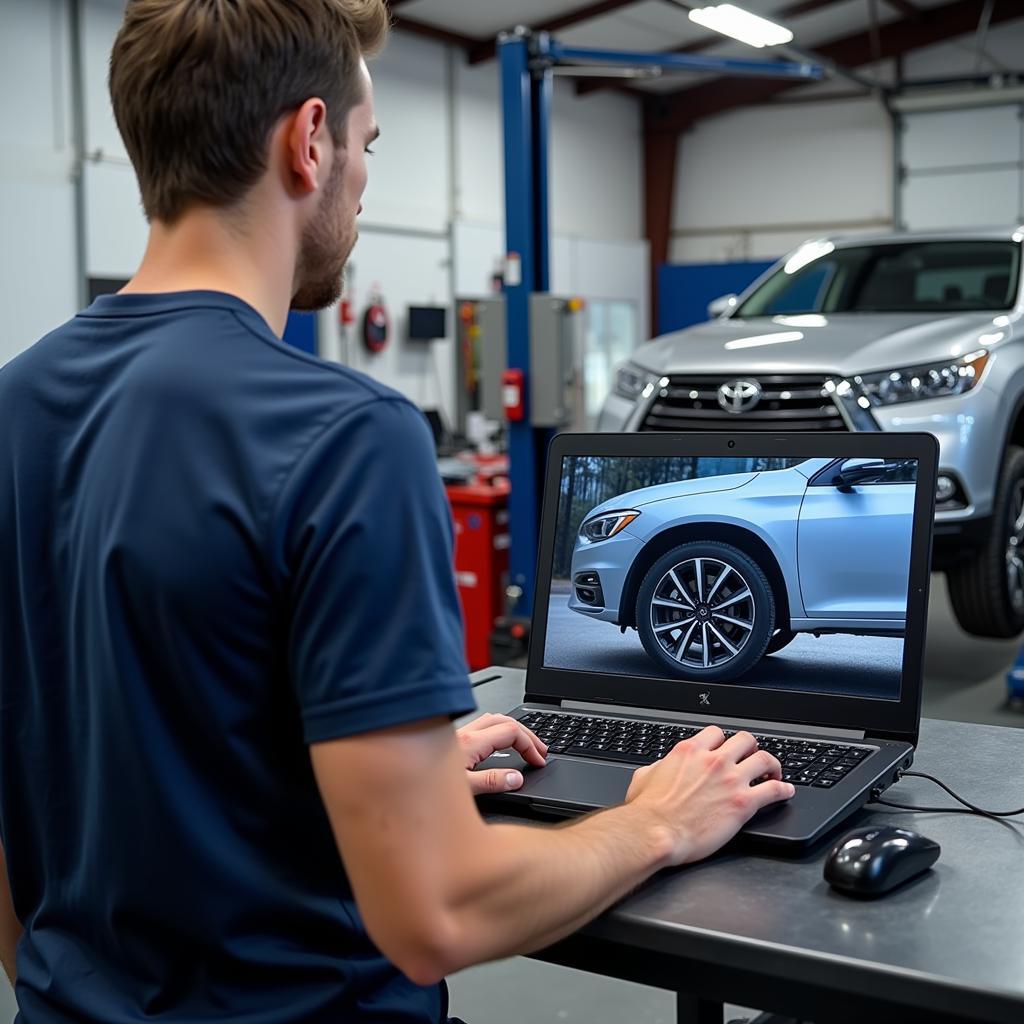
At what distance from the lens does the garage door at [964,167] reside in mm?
11875

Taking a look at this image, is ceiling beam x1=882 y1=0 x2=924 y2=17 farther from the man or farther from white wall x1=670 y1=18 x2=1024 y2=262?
the man

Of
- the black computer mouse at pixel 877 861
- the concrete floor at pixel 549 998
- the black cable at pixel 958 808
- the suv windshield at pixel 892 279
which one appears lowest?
the concrete floor at pixel 549 998

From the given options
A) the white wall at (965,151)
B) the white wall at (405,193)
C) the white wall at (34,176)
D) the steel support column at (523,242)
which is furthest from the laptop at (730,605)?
the white wall at (965,151)

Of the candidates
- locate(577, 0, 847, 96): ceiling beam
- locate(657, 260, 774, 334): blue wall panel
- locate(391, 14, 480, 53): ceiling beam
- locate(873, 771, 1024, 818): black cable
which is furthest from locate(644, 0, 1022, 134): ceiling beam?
locate(873, 771, 1024, 818): black cable

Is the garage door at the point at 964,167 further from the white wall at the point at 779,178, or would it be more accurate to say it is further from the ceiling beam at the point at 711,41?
the ceiling beam at the point at 711,41

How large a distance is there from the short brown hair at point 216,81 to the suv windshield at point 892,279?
14.7 ft

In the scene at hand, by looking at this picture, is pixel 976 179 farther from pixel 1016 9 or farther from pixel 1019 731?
pixel 1019 731

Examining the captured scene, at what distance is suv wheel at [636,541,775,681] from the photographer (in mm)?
1518

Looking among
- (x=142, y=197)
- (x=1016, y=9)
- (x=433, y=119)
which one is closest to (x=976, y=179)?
(x=1016, y=9)

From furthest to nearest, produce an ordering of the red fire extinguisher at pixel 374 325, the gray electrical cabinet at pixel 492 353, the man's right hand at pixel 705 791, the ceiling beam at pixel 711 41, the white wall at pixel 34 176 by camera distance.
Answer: the ceiling beam at pixel 711 41
the red fire extinguisher at pixel 374 325
the white wall at pixel 34 176
the gray electrical cabinet at pixel 492 353
the man's right hand at pixel 705 791

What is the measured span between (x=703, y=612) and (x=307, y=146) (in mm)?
782

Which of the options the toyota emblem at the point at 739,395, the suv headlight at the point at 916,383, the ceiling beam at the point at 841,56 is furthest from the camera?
the ceiling beam at the point at 841,56

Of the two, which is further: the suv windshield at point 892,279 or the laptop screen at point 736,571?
the suv windshield at point 892,279

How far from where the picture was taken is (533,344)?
5.73 metres
